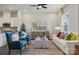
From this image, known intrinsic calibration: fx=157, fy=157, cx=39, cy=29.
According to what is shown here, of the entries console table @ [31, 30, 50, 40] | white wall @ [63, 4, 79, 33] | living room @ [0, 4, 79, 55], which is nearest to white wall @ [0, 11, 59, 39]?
living room @ [0, 4, 79, 55]

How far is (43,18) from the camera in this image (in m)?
6.05

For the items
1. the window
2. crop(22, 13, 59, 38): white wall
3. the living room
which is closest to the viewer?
the living room

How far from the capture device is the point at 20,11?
5875mm

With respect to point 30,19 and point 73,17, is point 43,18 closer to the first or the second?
point 30,19

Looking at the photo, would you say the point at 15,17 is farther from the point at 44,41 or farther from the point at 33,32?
the point at 44,41

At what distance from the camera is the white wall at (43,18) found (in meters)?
5.96

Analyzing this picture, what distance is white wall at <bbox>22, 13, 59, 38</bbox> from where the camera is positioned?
5961 millimetres

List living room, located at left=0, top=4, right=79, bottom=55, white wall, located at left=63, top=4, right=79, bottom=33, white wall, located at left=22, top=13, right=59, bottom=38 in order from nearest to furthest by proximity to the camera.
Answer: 1. living room, located at left=0, top=4, right=79, bottom=55
2. white wall, located at left=22, top=13, right=59, bottom=38
3. white wall, located at left=63, top=4, right=79, bottom=33

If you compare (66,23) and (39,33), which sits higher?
(66,23)

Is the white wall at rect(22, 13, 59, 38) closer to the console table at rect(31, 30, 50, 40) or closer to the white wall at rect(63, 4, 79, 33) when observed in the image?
the console table at rect(31, 30, 50, 40)

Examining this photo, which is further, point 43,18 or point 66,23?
point 66,23

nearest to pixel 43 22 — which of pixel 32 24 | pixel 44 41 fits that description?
pixel 32 24

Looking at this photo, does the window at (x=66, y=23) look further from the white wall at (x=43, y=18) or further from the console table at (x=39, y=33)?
the console table at (x=39, y=33)

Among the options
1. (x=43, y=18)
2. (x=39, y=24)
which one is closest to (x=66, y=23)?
(x=43, y=18)
